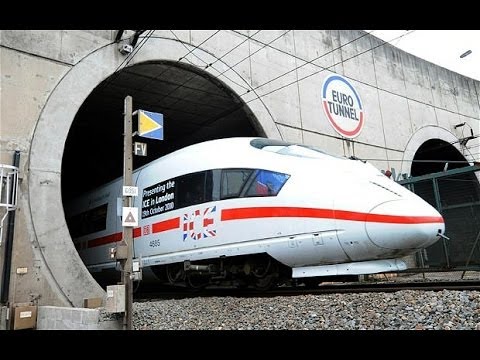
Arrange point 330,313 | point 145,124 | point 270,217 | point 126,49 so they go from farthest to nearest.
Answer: point 126,49
point 270,217
point 145,124
point 330,313

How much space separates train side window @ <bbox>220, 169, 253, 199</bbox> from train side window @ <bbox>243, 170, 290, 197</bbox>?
19 centimetres

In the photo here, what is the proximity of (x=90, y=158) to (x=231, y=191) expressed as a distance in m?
15.0

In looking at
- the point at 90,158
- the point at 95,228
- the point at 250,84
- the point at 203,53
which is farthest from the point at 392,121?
the point at 90,158

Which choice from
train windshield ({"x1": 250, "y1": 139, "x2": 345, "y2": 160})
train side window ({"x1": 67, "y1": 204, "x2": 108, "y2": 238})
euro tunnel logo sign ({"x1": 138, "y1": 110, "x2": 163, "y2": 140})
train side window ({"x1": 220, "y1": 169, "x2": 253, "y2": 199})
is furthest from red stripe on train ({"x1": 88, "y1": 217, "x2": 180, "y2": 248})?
euro tunnel logo sign ({"x1": 138, "y1": 110, "x2": 163, "y2": 140})

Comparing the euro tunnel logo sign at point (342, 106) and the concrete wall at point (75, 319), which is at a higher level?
the euro tunnel logo sign at point (342, 106)

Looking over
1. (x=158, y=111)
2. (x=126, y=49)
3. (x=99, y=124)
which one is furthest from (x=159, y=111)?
(x=126, y=49)

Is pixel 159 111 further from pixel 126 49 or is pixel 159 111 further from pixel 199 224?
pixel 199 224

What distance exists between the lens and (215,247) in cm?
762

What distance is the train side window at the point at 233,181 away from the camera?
7539mm

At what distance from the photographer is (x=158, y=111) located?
49.9 feet

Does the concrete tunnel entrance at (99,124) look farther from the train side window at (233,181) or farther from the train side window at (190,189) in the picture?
the train side window at (233,181)

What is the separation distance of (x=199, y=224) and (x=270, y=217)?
172 cm

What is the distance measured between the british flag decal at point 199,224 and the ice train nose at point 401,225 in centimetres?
294

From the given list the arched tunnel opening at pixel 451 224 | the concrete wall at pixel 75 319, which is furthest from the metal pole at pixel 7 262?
the arched tunnel opening at pixel 451 224
